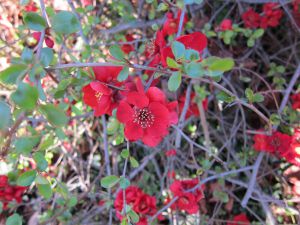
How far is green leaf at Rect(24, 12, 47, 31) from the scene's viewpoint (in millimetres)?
752

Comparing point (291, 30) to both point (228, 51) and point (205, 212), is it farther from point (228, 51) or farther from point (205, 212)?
point (205, 212)

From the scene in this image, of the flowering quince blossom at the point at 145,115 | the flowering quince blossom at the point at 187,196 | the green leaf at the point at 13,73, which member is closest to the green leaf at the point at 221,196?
the flowering quince blossom at the point at 187,196

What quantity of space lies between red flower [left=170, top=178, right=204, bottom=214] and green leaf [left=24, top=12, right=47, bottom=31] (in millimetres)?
759

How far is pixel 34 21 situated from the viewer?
76 centimetres

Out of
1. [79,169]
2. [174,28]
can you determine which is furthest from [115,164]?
[174,28]

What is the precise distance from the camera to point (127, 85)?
92 centimetres

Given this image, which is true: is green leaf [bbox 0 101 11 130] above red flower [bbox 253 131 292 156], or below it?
above

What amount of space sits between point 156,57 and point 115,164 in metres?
0.94

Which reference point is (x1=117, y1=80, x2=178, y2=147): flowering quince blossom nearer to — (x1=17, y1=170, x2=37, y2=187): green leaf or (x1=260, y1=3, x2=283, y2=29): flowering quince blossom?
(x1=17, y1=170, x2=37, y2=187): green leaf

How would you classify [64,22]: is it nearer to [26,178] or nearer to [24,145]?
[24,145]

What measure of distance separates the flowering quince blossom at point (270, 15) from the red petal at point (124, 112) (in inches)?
39.6

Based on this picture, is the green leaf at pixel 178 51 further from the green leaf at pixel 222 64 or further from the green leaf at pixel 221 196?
the green leaf at pixel 221 196

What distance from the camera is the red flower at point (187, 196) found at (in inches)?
48.2

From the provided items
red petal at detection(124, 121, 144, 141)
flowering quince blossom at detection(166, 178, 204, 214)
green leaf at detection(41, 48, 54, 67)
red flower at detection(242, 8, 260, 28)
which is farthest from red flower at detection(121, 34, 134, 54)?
green leaf at detection(41, 48, 54, 67)
